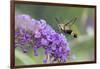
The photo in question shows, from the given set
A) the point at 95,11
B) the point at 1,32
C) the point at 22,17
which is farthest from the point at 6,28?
the point at 95,11

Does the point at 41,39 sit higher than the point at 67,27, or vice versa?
the point at 67,27

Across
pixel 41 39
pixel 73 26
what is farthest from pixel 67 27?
pixel 41 39

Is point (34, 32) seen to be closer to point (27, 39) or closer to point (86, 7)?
point (27, 39)

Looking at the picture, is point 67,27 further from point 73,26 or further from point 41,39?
point 41,39

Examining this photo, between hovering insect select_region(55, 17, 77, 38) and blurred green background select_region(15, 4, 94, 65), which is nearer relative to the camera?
blurred green background select_region(15, 4, 94, 65)

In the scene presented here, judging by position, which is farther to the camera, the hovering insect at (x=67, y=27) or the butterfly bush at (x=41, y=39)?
the hovering insect at (x=67, y=27)
